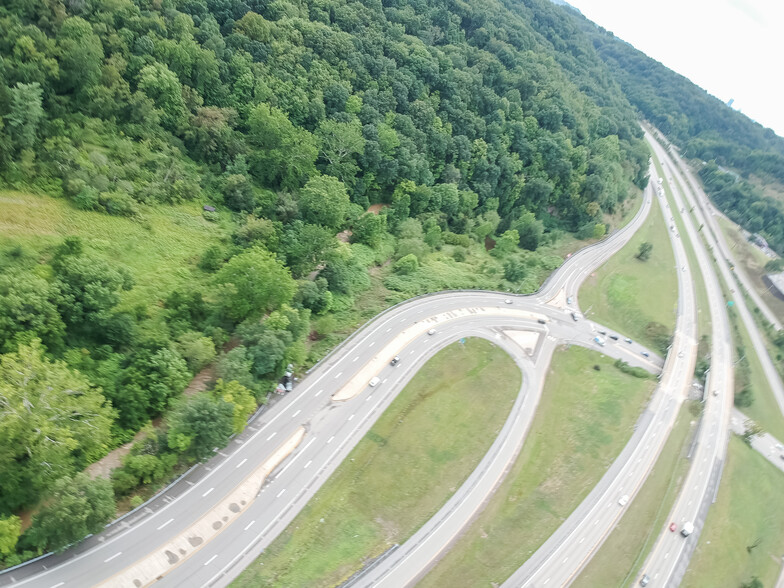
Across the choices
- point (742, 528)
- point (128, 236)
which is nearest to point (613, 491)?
point (742, 528)

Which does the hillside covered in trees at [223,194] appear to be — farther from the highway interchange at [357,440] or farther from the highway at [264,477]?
the highway interchange at [357,440]

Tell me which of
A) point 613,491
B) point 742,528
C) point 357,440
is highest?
point 742,528

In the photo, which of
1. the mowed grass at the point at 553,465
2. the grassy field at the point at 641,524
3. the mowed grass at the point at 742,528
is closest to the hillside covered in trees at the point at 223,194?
the mowed grass at the point at 553,465

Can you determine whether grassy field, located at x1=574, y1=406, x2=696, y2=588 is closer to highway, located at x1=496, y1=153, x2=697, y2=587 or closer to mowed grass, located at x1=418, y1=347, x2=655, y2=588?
highway, located at x1=496, y1=153, x2=697, y2=587

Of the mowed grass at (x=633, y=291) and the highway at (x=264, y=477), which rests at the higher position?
the mowed grass at (x=633, y=291)

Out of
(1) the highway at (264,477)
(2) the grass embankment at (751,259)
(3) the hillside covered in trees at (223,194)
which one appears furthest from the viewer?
(2) the grass embankment at (751,259)

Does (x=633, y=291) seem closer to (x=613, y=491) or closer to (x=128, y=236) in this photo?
(x=613, y=491)

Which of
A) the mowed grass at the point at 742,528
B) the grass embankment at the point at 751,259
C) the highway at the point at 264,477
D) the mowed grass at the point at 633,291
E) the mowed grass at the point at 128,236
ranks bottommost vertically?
the highway at the point at 264,477
